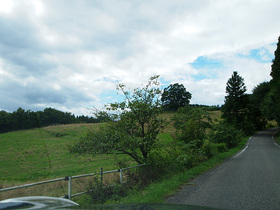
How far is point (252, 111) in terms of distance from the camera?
53.2m

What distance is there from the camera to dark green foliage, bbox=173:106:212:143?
1531cm

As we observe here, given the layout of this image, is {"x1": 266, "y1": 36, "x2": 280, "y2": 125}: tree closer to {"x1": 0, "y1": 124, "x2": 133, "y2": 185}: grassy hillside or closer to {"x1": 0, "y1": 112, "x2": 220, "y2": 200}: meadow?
{"x1": 0, "y1": 112, "x2": 220, "y2": 200}: meadow

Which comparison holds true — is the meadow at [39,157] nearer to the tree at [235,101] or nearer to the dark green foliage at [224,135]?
the dark green foliage at [224,135]

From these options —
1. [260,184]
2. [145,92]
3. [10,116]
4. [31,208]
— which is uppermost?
[145,92]

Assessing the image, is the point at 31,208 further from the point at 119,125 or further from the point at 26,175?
the point at 26,175

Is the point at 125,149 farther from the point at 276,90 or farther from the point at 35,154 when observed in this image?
the point at 276,90

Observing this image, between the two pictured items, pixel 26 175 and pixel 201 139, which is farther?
pixel 201 139

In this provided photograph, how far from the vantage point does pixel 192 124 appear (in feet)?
50.4

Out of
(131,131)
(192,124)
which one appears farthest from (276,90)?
(131,131)

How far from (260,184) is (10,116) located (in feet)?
33.9

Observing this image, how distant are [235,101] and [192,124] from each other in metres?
39.2

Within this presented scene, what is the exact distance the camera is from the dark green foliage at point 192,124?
15.3m

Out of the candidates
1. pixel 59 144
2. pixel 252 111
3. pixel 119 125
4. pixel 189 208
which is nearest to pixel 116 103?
pixel 119 125

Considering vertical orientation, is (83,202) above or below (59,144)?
below
